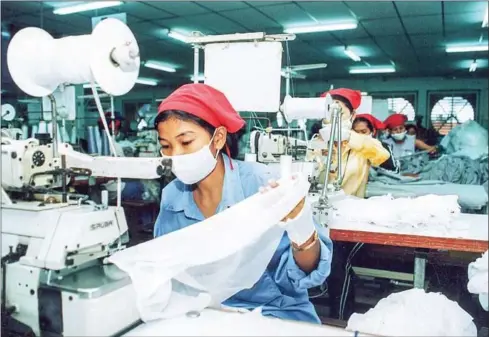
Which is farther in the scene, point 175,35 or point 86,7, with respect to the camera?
point 175,35

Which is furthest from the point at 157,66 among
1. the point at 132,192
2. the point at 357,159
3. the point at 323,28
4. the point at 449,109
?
the point at 357,159

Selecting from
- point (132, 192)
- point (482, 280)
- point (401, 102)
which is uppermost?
point (401, 102)

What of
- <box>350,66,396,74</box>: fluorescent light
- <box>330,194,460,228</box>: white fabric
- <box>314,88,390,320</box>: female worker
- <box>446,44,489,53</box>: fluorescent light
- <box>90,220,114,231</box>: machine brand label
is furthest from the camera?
<box>350,66,396,74</box>: fluorescent light

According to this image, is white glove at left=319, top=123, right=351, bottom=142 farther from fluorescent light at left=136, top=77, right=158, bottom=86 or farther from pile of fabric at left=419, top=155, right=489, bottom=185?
fluorescent light at left=136, top=77, right=158, bottom=86

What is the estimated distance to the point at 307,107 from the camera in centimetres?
231

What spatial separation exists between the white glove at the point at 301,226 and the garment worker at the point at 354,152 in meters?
1.37

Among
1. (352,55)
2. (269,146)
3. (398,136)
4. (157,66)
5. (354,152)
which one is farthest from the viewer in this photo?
(157,66)

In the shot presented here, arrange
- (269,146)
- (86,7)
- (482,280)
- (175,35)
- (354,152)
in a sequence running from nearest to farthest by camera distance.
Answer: (482,280), (269,146), (354,152), (86,7), (175,35)

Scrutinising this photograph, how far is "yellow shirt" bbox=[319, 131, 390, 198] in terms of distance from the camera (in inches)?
113

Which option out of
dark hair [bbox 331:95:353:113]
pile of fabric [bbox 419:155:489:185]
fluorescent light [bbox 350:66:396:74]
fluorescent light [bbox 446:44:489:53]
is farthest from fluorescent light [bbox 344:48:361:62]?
dark hair [bbox 331:95:353:113]

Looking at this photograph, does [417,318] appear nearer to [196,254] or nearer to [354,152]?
[196,254]

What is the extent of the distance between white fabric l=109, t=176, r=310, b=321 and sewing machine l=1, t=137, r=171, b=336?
0.17 ft

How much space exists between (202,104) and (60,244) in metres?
0.62

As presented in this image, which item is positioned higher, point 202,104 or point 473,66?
point 473,66
